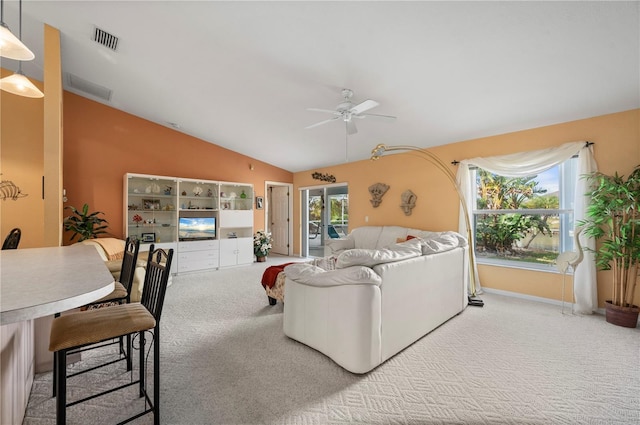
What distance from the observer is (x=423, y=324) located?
111 inches

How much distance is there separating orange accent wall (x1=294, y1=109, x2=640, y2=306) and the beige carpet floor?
1009mm

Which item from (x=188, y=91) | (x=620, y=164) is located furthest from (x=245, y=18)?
(x=620, y=164)

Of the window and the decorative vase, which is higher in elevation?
the window

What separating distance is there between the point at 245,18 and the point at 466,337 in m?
3.97

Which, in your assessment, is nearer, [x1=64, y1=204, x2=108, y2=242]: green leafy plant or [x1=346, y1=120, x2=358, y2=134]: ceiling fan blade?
[x1=346, y1=120, x2=358, y2=134]: ceiling fan blade

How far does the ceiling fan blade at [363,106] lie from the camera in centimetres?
310

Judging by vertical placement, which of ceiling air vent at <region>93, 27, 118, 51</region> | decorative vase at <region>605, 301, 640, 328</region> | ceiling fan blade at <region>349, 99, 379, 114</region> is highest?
ceiling air vent at <region>93, 27, 118, 51</region>

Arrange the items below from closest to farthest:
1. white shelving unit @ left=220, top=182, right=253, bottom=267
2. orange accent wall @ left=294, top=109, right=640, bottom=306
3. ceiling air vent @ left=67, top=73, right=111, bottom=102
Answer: orange accent wall @ left=294, top=109, right=640, bottom=306
ceiling air vent @ left=67, top=73, right=111, bottom=102
white shelving unit @ left=220, top=182, right=253, bottom=267

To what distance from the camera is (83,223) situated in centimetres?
467

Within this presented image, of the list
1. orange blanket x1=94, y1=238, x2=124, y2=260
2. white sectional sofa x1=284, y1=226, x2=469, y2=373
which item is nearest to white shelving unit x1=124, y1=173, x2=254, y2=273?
orange blanket x1=94, y1=238, x2=124, y2=260

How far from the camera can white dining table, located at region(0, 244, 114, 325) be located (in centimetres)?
78

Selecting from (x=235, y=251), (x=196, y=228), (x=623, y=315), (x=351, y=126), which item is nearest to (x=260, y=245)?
(x=235, y=251)

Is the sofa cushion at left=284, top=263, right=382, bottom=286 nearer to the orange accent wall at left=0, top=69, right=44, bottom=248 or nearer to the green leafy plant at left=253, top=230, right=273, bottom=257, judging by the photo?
the green leafy plant at left=253, top=230, right=273, bottom=257

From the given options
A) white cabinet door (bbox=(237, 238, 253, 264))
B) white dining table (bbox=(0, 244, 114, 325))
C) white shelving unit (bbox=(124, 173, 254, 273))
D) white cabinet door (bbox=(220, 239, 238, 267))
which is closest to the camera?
white dining table (bbox=(0, 244, 114, 325))
